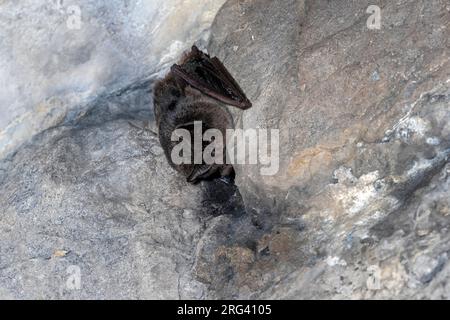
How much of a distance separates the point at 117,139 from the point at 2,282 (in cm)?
156

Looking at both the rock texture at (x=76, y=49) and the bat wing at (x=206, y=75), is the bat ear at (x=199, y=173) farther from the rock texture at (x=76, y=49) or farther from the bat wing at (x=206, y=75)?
the rock texture at (x=76, y=49)

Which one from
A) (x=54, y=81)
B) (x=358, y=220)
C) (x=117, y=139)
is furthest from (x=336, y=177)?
(x=54, y=81)

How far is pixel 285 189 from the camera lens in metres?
5.11

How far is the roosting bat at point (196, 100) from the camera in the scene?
5.78m

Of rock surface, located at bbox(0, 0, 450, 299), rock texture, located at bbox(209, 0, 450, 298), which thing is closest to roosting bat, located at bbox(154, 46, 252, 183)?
rock surface, located at bbox(0, 0, 450, 299)

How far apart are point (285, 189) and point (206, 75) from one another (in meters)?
1.56

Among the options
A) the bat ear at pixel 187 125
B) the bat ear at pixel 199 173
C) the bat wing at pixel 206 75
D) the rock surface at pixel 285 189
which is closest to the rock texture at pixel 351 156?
the rock surface at pixel 285 189

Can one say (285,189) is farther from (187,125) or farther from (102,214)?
(187,125)

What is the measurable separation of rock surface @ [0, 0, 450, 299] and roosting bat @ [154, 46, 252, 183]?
114 millimetres

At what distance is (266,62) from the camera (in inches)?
222

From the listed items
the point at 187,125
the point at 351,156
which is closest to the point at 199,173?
the point at 187,125

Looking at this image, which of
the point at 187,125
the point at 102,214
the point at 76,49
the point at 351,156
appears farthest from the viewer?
the point at 187,125

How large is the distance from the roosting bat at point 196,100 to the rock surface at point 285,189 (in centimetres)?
11

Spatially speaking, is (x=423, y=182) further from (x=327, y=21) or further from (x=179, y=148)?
(x=179, y=148)
